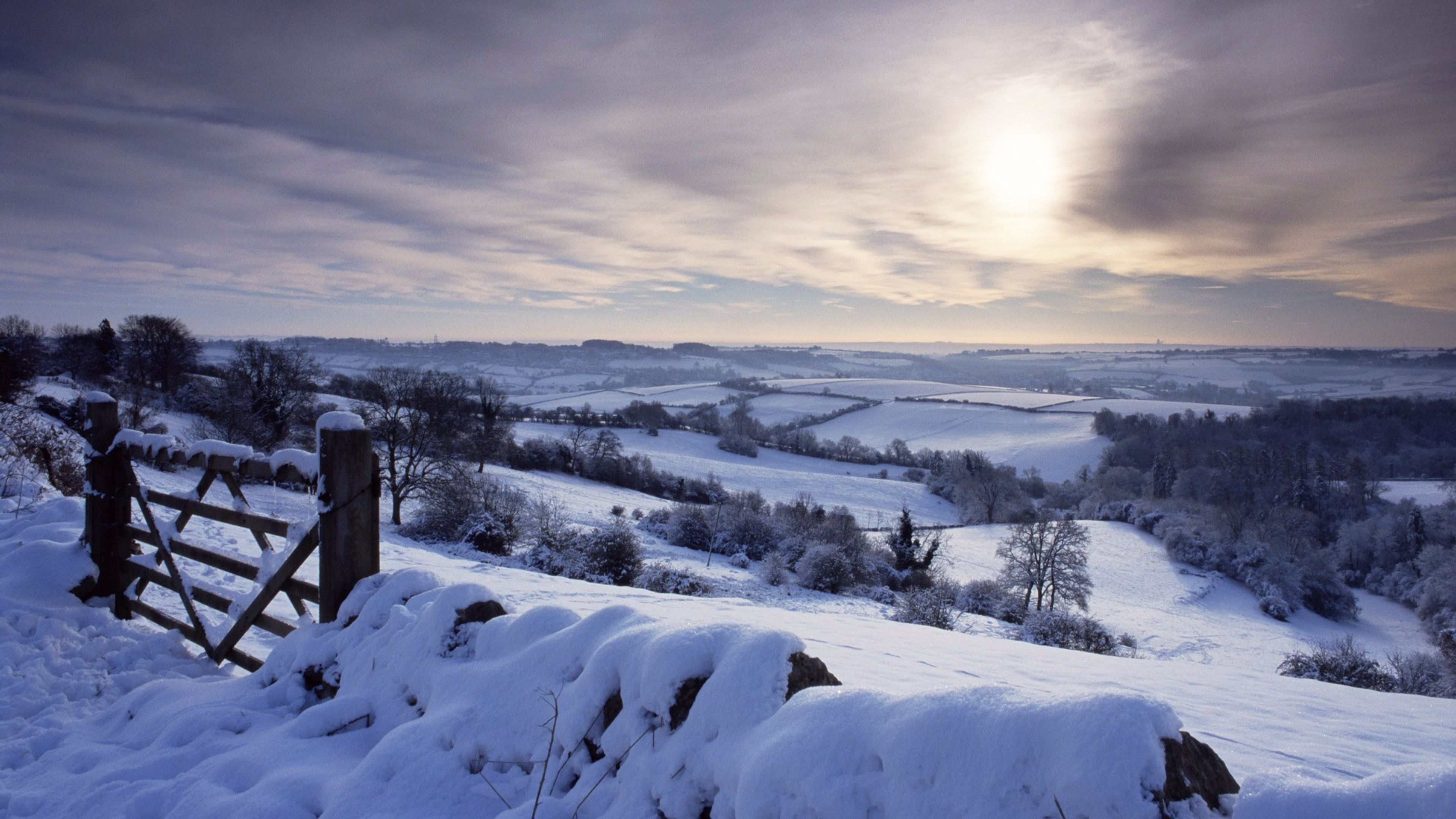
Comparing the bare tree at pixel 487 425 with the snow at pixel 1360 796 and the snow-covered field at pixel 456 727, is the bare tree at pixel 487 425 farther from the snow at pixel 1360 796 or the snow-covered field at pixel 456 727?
the snow at pixel 1360 796

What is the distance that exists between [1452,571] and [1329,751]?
4792 cm

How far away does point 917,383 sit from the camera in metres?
133

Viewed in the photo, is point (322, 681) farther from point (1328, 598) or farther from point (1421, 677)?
point (1328, 598)

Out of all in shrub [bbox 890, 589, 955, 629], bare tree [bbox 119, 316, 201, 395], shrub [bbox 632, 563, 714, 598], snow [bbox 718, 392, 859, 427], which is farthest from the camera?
snow [bbox 718, 392, 859, 427]

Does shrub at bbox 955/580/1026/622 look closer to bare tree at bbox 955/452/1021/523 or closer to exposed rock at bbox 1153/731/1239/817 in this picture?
bare tree at bbox 955/452/1021/523

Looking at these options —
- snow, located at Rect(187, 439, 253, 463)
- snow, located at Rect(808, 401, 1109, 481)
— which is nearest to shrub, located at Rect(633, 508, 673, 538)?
snow, located at Rect(187, 439, 253, 463)

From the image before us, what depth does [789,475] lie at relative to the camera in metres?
58.2

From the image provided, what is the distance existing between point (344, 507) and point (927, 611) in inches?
814

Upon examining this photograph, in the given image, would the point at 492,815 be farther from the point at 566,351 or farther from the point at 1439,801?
the point at 566,351

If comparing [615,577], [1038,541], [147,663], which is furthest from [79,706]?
[1038,541]

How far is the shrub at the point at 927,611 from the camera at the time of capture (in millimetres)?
20938

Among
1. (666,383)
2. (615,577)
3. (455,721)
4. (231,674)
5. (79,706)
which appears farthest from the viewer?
(666,383)

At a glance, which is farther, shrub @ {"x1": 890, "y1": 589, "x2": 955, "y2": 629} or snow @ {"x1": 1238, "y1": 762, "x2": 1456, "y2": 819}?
shrub @ {"x1": 890, "y1": 589, "x2": 955, "y2": 629}

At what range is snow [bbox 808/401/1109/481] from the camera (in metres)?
73.4
